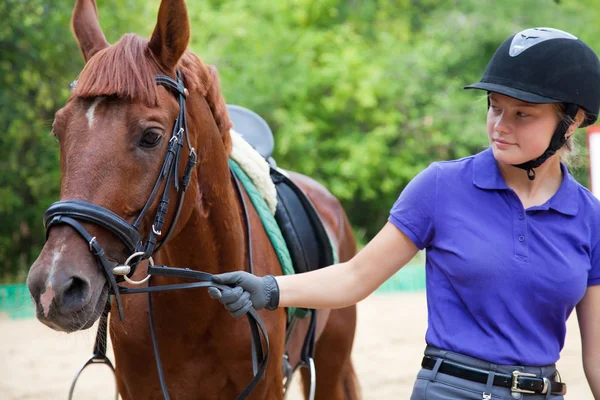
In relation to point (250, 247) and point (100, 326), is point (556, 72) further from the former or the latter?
point (100, 326)

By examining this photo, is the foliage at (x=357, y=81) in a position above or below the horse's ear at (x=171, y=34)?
below

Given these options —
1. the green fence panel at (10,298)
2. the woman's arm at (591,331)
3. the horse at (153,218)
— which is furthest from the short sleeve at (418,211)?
the green fence panel at (10,298)

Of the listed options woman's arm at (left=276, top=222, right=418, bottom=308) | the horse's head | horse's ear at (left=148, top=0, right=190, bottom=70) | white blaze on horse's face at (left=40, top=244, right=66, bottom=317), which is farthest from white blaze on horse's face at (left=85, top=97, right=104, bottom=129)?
woman's arm at (left=276, top=222, right=418, bottom=308)

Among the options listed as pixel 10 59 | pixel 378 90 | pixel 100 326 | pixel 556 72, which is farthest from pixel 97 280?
pixel 378 90

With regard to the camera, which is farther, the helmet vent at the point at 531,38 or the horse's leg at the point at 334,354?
the horse's leg at the point at 334,354

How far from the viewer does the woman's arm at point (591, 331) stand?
2047 millimetres

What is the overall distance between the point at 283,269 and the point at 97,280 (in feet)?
3.69

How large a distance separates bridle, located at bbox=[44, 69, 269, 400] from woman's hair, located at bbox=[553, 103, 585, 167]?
106cm

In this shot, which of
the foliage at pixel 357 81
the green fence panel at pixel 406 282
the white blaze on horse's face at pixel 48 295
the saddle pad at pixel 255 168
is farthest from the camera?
the foliage at pixel 357 81

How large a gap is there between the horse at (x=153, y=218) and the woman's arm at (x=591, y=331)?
1.13m

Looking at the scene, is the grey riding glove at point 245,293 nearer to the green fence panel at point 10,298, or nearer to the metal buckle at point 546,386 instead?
the metal buckle at point 546,386

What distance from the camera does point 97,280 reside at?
1974 mm

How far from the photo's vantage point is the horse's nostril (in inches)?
74.1

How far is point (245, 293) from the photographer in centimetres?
203
